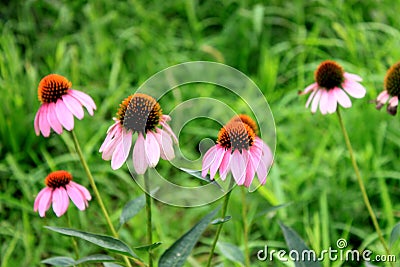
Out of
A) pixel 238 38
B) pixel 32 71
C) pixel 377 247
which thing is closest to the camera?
pixel 377 247

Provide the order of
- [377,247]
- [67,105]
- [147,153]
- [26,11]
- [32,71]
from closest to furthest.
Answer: [147,153]
[67,105]
[377,247]
[32,71]
[26,11]

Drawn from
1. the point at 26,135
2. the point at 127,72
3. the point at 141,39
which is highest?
the point at 141,39

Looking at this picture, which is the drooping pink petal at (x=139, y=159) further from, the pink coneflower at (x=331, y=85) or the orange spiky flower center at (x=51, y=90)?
the pink coneflower at (x=331, y=85)

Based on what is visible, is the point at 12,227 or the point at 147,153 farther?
the point at 12,227

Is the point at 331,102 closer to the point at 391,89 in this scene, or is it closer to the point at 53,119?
the point at 391,89

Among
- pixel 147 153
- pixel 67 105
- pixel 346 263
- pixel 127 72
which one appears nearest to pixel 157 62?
pixel 127 72

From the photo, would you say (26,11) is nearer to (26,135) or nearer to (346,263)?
(26,135)
